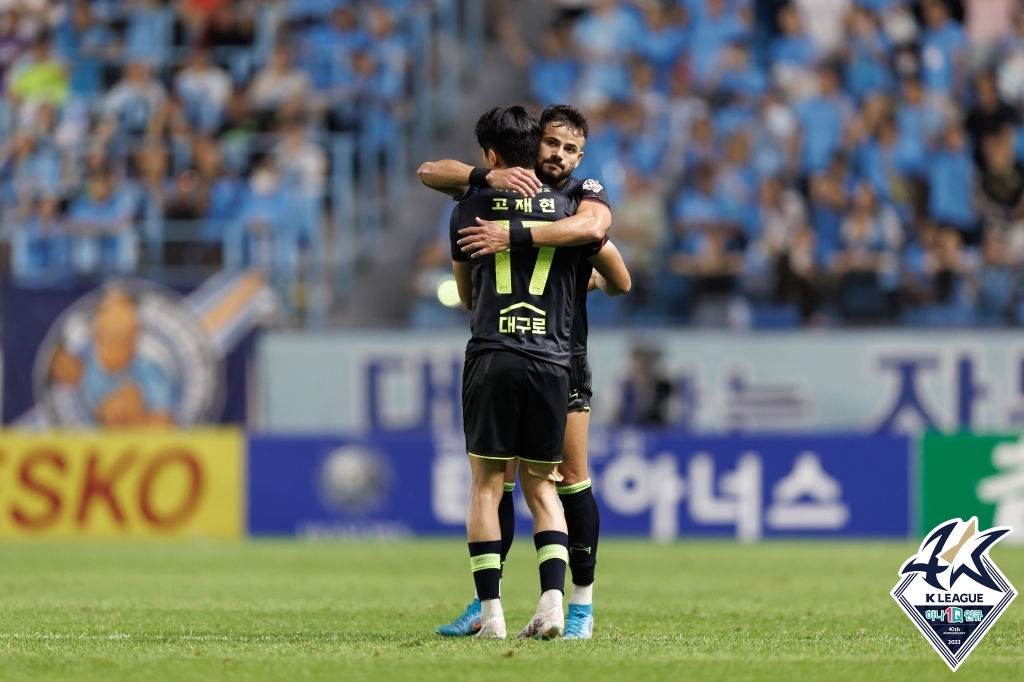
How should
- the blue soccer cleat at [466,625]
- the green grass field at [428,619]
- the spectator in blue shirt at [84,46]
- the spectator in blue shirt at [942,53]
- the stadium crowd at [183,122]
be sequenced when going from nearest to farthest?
the green grass field at [428,619] < the blue soccer cleat at [466,625] < the stadium crowd at [183,122] < the spectator in blue shirt at [942,53] < the spectator in blue shirt at [84,46]

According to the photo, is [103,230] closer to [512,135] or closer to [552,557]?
[512,135]

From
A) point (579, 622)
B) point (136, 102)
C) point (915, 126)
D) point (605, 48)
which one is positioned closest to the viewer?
point (579, 622)

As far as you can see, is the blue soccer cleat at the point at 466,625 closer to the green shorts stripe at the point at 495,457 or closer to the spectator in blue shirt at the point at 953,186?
the green shorts stripe at the point at 495,457

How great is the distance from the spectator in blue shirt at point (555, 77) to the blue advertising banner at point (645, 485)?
5.64 meters

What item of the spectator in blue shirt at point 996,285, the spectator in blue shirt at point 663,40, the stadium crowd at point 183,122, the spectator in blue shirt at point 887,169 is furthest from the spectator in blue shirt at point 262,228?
the spectator in blue shirt at point 996,285

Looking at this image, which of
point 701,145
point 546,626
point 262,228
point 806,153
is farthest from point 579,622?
point 806,153

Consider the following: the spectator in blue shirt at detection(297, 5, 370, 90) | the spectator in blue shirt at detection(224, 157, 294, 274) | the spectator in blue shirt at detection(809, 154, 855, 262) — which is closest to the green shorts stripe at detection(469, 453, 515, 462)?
the spectator in blue shirt at detection(809, 154, 855, 262)

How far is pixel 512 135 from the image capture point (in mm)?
7270

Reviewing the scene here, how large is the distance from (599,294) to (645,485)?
2.28 meters

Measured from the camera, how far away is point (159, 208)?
66.7ft

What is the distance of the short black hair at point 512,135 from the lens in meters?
7.27

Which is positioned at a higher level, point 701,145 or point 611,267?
point 701,145

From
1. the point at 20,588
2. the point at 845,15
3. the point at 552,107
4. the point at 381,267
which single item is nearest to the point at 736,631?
the point at 552,107

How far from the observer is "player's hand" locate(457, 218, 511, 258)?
718 centimetres
